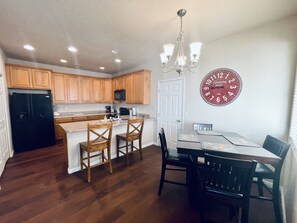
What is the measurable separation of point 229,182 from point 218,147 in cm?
47

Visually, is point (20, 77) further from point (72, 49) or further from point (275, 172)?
point (275, 172)

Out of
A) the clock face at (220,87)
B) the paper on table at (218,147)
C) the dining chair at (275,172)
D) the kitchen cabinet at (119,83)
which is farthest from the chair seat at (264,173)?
the kitchen cabinet at (119,83)

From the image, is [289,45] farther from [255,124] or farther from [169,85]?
[169,85]

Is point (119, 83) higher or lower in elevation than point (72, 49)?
lower

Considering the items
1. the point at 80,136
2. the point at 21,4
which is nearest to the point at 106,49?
the point at 21,4

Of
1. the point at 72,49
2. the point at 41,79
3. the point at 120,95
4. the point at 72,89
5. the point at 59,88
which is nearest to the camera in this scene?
the point at 72,49

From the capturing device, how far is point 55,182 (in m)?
2.34

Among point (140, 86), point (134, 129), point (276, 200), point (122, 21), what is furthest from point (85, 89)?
point (276, 200)

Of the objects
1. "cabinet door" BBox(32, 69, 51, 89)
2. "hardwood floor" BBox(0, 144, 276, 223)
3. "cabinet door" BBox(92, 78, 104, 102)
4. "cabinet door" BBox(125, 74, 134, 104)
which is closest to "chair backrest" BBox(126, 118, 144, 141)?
"hardwood floor" BBox(0, 144, 276, 223)

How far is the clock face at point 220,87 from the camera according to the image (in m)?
2.57

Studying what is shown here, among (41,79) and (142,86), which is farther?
(142,86)

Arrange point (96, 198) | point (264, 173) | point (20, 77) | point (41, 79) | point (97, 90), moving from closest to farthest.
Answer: point (264, 173) < point (96, 198) < point (20, 77) < point (41, 79) < point (97, 90)

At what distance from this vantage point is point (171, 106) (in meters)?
3.71

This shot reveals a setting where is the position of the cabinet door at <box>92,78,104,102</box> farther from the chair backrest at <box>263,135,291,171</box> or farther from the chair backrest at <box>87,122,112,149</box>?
the chair backrest at <box>263,135,291,171</box>
